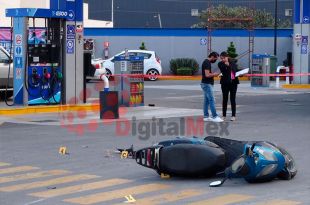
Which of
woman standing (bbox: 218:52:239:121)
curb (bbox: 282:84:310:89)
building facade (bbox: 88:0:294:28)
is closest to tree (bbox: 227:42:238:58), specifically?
curb (bbox: 282:84:310:89)

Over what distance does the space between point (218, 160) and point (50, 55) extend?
1222 cm

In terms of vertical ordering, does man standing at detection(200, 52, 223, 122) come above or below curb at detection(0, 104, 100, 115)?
above

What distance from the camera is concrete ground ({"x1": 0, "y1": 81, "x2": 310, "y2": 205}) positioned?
28.9 ft

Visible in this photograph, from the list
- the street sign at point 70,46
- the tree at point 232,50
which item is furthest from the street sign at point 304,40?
the street sign at point 70,46

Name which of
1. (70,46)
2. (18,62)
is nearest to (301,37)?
(70,46)

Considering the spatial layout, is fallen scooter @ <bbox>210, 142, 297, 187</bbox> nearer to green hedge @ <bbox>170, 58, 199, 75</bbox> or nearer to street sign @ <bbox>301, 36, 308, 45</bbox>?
street sign @ <bbox>301, 36, 308, 45</bbox>

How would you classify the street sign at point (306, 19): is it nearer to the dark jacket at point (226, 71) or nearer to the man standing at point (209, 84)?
the dark jacket at point (226, 71)

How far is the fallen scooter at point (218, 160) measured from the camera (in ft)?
30.6

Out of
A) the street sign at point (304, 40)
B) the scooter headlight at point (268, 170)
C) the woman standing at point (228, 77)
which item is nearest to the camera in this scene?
the scooter headlight at point (268, 170)

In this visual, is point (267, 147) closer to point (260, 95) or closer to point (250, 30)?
point (260, 95)

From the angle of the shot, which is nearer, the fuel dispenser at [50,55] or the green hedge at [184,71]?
the fuel dispenser at [50,55]

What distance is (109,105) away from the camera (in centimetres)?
1848

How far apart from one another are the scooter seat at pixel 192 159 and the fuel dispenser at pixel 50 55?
451 inches

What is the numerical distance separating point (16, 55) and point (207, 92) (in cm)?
602
